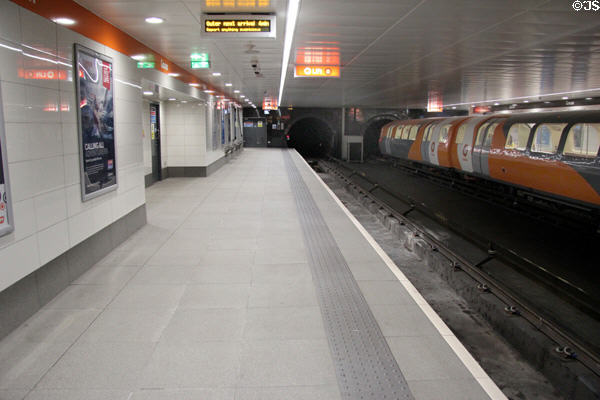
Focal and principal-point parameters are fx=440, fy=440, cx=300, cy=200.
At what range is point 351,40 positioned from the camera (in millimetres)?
7734

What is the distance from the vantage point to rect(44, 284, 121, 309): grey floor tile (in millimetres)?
4176

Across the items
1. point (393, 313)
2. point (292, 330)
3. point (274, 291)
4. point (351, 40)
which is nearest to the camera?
point (292, 330)

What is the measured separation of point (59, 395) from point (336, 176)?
65.6 feet

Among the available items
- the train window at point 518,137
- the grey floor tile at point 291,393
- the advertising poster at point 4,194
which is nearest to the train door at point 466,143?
the train window at point 518,137

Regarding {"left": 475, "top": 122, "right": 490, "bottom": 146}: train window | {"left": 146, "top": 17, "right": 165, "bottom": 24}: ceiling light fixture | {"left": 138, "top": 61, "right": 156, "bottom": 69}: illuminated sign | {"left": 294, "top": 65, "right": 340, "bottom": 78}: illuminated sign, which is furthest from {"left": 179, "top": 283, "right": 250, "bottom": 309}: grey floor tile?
{"left": 475, "top": 122, "right": 490, "bottom": 146}: train window

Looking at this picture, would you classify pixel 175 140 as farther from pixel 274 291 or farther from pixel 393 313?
pixel 393 313

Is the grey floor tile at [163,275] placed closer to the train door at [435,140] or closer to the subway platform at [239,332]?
the subway platform at [239,332]

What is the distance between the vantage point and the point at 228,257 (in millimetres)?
5777

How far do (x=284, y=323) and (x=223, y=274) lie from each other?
151cm

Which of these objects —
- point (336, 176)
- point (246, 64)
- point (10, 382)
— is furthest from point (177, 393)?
point (336, 176)

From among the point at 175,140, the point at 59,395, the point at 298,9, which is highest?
the point at 298,9

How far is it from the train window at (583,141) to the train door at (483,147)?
11.2 ft

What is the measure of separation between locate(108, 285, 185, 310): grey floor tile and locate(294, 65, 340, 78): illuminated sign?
276 inches

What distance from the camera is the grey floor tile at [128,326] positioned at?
3.53m
